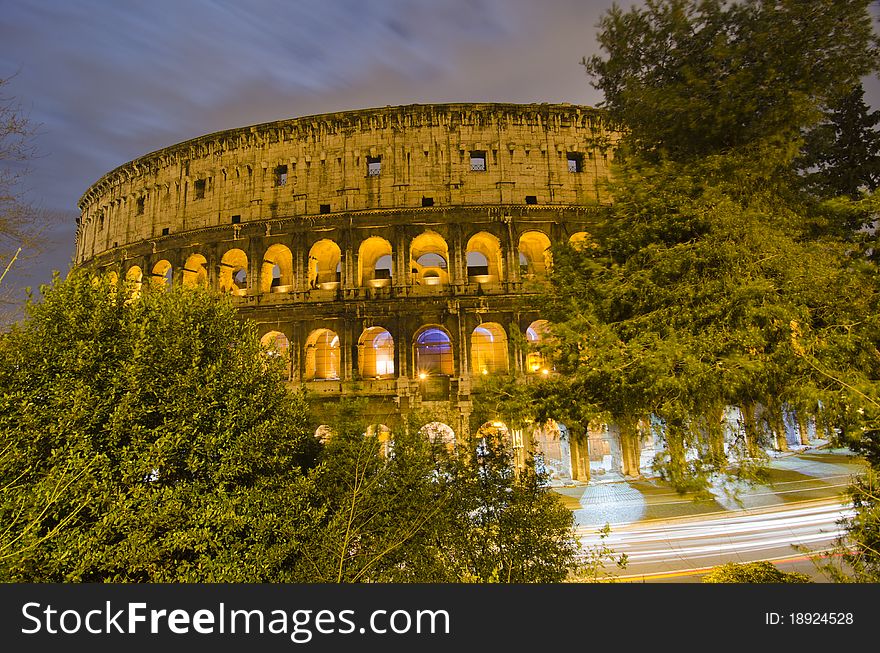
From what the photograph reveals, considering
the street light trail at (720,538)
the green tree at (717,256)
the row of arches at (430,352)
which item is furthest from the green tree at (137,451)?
the row of arches at (430,352)

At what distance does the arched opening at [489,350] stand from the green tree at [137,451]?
47.6 ft

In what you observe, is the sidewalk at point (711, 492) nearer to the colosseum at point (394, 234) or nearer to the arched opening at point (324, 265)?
the colosseum at point (394, 234)

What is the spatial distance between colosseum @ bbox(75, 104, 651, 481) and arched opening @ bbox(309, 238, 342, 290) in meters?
0.09

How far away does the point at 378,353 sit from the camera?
22234mm

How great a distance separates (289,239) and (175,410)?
56.7ft

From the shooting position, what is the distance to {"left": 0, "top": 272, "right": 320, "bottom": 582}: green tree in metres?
5.77

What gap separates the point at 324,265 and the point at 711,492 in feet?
64.2

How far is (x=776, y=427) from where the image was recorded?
7.44m

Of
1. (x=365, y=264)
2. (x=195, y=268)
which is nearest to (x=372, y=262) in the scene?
(x=365, y=264)

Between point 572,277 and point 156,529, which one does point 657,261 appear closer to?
point 572,277

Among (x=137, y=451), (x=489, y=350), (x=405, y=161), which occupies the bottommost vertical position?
(x=137, y=451)

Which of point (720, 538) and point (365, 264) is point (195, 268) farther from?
point (720, 538)

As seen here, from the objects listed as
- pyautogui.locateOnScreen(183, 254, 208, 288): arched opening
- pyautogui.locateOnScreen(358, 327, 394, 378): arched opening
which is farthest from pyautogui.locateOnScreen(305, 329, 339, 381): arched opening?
pyautogui.locateOnScreen(183, 254, 208, 288): arched opening
